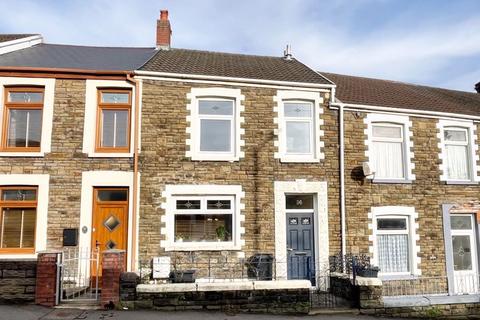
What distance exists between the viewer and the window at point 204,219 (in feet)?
37.6

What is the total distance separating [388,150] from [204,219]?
5968mm

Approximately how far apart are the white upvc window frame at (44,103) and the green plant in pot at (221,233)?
188 inches

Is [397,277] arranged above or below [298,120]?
below

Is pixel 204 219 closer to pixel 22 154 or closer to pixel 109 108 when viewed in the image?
pixel 109 108

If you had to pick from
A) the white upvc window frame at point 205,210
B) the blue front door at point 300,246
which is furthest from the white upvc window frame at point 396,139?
the white upvc window frame at point 205,210

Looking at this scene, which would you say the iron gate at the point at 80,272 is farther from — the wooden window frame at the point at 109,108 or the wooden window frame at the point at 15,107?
the wooden window frame at the point at 15,107

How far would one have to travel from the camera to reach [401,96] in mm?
14852

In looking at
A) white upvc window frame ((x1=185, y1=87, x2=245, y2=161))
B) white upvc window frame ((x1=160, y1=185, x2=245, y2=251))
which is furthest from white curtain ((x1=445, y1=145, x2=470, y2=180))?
white upvc window frame ((x1=160, y1=185, x2=245, y2=251))

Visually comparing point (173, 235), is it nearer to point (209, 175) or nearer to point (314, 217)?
point (209, 175)

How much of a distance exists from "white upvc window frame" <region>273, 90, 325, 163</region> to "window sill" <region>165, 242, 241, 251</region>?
272 centimetres

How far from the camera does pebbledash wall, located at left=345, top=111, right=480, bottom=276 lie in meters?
12.3

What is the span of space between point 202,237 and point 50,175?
4146mm

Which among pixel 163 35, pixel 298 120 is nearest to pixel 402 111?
pixel 298 120

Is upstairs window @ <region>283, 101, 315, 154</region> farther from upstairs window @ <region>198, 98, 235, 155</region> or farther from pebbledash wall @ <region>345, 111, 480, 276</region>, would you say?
upstairs window @ <region>198, 98, 235, 155</region>
